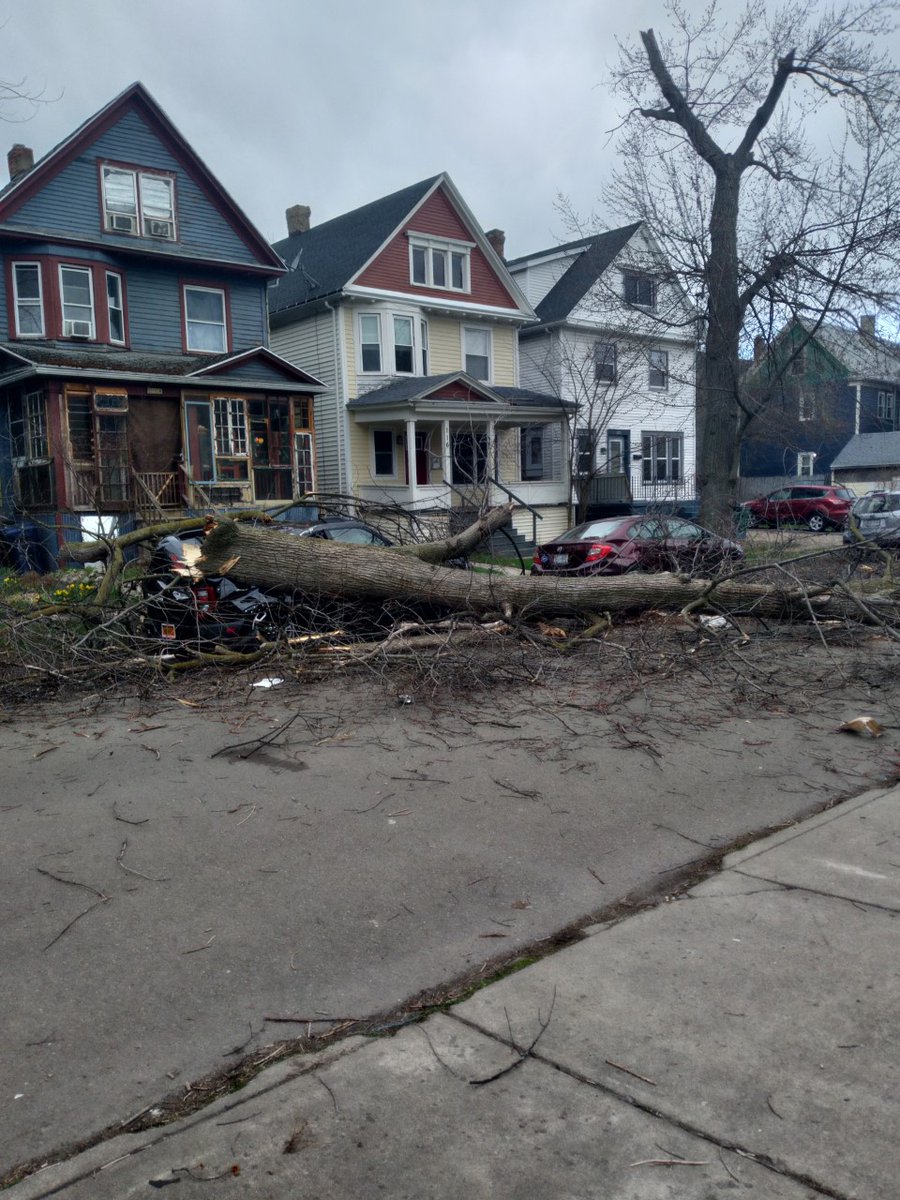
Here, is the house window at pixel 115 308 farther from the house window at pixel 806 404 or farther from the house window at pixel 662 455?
the house window at pixel 806 404

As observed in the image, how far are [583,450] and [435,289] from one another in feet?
22.6

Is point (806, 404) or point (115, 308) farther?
point (806, 404)

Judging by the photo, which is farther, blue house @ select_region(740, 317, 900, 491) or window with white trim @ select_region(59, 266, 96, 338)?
blue house @ select_region(740, 317, 900, 491)

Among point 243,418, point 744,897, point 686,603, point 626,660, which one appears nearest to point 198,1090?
point 744,897

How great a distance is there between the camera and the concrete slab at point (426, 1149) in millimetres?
2641

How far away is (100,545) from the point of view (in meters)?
10.7

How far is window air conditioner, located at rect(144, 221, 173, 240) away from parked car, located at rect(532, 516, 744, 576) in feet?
47.4

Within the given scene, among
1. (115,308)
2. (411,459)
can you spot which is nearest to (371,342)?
(411,459)

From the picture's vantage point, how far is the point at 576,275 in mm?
33438

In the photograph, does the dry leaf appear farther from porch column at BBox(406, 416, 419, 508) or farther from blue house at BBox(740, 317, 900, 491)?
porch column at BBox(406, 416, 419, 508)

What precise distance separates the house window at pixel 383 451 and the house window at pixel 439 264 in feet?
14.8

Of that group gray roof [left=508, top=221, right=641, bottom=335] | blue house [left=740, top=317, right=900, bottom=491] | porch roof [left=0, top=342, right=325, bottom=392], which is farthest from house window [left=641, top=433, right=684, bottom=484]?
porch roof [left=0, top=342, right=325, bottom=392]

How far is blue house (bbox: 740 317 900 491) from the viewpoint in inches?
970

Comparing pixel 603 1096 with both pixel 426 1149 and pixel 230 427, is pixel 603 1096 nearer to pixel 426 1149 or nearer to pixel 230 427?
pixel 426 1149
